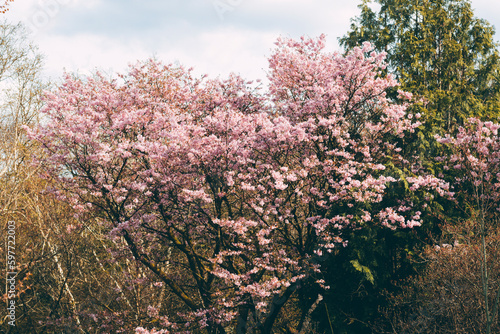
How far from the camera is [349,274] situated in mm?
11305

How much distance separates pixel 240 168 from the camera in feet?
31.4

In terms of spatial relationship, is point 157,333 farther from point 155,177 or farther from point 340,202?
point 340,202

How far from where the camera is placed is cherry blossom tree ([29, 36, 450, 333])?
9.23m

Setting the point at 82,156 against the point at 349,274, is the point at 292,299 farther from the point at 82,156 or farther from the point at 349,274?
the point at 82,156

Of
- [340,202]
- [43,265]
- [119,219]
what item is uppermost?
[340,202]

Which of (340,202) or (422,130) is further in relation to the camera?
(422,130)

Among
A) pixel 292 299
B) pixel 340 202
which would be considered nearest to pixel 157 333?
pixel 340 202

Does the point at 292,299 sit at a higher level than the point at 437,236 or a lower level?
lower

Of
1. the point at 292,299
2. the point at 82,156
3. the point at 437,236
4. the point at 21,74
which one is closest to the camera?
the point at 82,156

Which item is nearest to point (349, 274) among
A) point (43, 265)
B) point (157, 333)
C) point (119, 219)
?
point (157, 333)

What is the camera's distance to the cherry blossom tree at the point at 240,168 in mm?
9227

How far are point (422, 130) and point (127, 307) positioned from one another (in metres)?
10.8

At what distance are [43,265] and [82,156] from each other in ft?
26.9

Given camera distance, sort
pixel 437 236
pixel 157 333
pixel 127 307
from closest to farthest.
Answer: pixel 157 333 → pixel 437 236 → pixel 127 307
